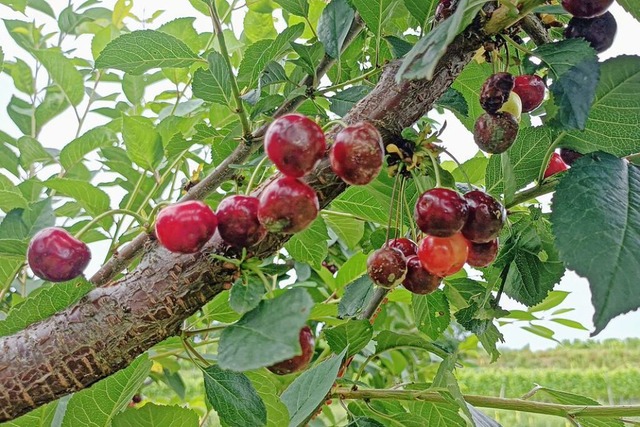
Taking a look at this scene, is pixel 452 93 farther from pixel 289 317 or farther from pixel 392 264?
pixel 289 317

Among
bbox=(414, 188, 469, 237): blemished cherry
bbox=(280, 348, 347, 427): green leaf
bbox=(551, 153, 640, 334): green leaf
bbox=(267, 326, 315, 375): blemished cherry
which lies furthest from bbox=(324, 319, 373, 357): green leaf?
bbox=(551, 153, 640, 334): green leaf

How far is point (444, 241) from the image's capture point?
2.21 feet

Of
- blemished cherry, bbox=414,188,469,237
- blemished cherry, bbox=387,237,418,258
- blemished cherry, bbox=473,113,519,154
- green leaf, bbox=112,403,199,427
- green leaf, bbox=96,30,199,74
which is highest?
green leaf, bbox=96,30,199,74

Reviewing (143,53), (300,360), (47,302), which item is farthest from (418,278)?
(143,53)

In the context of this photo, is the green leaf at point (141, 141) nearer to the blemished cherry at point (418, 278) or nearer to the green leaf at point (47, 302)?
the green leaf at point (47, 302)

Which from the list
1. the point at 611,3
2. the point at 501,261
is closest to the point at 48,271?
the point at 501,261

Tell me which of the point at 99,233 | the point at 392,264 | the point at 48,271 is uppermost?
the point at 48,271

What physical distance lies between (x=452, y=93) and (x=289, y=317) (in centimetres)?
41

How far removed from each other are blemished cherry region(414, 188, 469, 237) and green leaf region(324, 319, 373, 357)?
0.28 metres

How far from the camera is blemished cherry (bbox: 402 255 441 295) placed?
2.36 feet

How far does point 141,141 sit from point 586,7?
29.4 inches

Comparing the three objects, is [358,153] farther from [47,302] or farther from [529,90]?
[47,302]

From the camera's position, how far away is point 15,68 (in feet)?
5.63

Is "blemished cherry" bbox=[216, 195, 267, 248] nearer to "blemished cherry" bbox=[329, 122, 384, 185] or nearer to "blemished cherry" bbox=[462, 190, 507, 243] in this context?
Answer: "blemished cherry" bbox=[329, 122, 384, 185]
